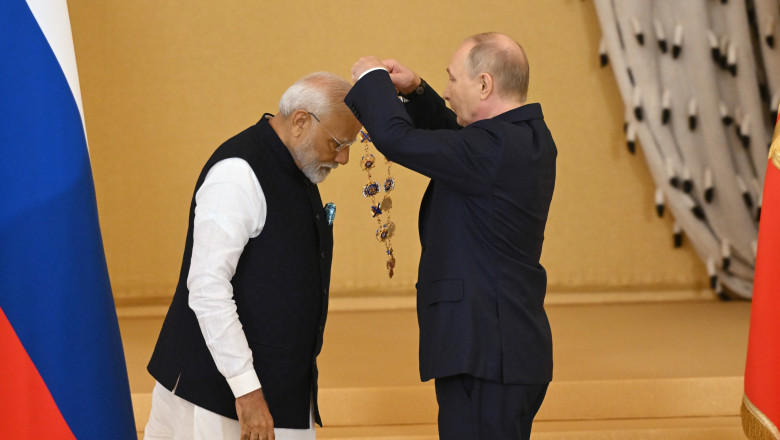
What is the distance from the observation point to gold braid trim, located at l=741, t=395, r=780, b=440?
222 cm

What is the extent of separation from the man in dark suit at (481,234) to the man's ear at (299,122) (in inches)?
5.9

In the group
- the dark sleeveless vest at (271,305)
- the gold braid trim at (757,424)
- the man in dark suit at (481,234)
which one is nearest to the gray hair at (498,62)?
the man in dark suit at (481,234)

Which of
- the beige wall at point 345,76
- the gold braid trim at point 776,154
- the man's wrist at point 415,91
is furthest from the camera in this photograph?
the beige wall at point 345,76

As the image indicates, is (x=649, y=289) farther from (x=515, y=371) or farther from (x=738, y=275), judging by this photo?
(x=515, y=371)

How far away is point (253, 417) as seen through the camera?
1.92 meters

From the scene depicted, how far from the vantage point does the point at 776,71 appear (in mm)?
5043

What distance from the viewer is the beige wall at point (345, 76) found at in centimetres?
526

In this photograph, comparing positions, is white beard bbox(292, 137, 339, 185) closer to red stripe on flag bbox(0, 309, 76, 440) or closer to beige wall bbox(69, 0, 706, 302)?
red stripe on flag bbox(0, 309, 76, 440)

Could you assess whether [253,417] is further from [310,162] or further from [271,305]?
[310,162]

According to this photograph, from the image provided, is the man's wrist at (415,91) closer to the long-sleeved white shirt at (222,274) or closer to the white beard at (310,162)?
the white beard at (310,162)

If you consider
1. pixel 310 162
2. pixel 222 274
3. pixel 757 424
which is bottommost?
pixel 757 424

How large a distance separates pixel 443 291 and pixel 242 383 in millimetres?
505

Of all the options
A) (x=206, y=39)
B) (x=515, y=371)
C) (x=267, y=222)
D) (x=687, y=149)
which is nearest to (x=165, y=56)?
(x=206, y=39)

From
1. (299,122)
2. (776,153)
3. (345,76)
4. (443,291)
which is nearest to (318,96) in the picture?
(299,122)
